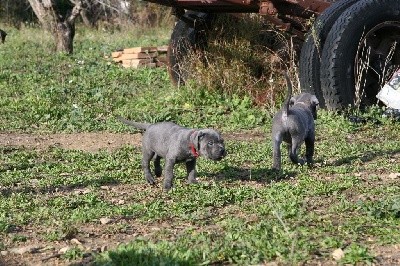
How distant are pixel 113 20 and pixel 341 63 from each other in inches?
889

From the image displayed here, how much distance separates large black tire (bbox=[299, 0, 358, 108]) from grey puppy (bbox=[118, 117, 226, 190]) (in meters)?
3.66

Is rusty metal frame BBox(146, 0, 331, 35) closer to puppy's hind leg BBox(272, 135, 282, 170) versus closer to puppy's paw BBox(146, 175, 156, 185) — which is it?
puppy's hind leg BBox(272, 135, 282, 170)

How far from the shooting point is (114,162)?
867 centimetres

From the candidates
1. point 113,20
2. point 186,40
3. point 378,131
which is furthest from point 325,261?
point 113,20

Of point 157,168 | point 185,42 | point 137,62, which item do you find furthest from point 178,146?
point 137,62

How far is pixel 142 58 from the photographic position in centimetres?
1756

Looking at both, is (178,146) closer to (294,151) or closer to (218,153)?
(218,153)

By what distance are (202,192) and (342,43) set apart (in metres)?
4.37

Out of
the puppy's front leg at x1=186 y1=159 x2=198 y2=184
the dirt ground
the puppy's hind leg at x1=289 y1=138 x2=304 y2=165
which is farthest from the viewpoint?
the puppy's hind leg at x1=289 y1=138 x2=304 y2=165

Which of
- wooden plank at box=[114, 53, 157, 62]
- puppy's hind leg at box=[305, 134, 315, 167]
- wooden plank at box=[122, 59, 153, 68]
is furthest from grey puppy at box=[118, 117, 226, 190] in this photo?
wooden plank at box=[114, 53, 157, 62]

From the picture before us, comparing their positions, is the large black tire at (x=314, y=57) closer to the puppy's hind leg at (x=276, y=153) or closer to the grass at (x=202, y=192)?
the grass at (x=202, y=192)

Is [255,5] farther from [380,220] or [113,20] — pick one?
[113,20]

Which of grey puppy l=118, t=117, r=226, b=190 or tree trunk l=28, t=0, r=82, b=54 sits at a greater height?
tree trunk l=28, t=0, r=82, b=54

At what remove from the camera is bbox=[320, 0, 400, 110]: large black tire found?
10.5m
